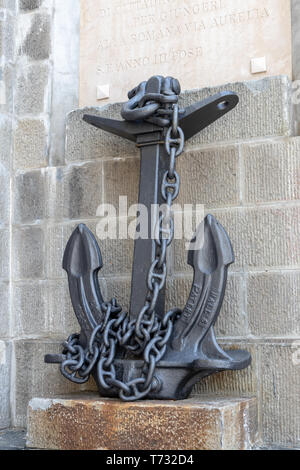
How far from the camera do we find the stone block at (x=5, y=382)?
2.89 meters

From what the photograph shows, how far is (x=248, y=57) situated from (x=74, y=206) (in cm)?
102

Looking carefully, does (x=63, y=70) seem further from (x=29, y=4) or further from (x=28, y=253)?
(x=28, y=253)

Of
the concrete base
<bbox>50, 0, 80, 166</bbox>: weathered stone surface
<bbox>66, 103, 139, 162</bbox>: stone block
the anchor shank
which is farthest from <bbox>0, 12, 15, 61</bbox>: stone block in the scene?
the concrete base

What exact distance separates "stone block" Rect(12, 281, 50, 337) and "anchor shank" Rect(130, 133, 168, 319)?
0.68 m

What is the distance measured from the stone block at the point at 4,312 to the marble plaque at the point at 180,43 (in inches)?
38.7

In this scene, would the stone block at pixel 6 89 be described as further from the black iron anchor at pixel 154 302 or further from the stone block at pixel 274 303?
the stone block at pixel 274 303

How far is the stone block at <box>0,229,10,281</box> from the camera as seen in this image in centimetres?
297

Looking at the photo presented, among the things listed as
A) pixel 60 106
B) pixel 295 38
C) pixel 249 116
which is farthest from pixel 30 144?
pixel 295 38

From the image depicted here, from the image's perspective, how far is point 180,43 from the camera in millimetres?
2934

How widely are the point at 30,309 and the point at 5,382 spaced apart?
35 cm

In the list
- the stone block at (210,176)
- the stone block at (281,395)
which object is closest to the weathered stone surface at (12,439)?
the stone block at (281,395)

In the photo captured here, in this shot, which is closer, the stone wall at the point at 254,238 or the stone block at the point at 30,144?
the stone wall at the point at 254,238

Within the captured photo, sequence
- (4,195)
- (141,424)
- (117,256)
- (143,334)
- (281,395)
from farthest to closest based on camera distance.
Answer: (4,195) → (117,256) → (281,395) → (143,334) → (141,424)

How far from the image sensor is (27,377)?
2.93m
